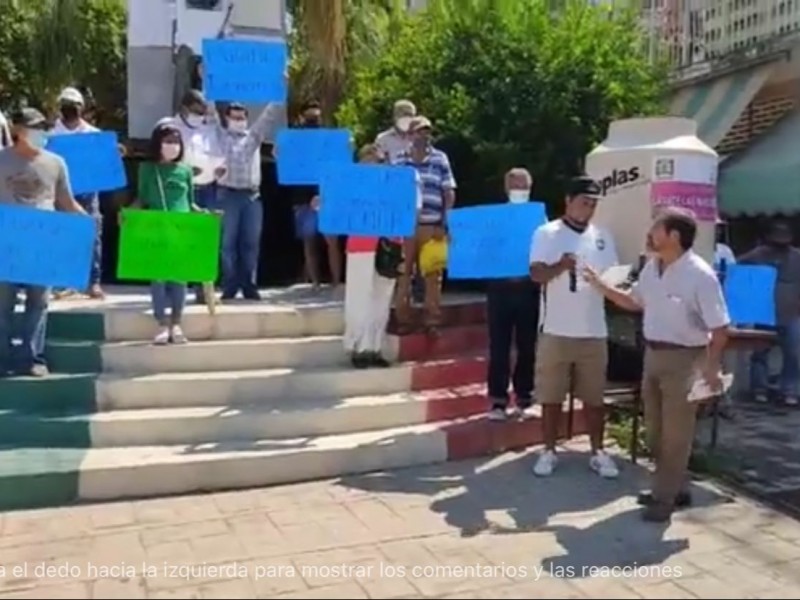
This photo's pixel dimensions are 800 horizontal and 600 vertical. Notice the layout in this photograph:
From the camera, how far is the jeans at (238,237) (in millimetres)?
7320

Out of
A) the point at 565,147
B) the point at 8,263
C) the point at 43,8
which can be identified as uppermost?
the point at 43,8

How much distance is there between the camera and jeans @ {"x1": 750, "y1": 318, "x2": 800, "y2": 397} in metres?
8.45

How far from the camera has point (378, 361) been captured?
6.69 metres

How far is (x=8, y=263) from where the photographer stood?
5.84 meters

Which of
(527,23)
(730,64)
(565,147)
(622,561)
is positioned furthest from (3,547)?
(730,64)

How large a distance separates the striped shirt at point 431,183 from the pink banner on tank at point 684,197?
150 centimetres

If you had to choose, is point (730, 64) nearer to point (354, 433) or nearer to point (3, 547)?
point (354, 433)

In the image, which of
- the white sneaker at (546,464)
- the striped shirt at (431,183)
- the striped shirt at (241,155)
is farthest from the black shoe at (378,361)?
the striped shirt at (241,155)

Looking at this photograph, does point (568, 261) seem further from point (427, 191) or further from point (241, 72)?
point (241, 72)

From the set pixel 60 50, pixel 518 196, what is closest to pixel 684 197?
pixel 518 196

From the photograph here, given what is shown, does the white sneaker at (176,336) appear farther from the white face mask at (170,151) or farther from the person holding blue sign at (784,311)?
the person holding blue sign at (784,311)

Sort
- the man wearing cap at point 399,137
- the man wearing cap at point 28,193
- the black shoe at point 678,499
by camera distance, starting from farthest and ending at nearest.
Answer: the man wearing cap at point 399,137 → the man wearing cap at point 28,193 → the black shoe at point 678,499

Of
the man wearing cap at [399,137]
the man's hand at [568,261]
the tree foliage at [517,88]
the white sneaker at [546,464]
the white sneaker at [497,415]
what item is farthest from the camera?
the tree foliage at [517,88]

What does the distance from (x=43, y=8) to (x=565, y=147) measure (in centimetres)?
1275
